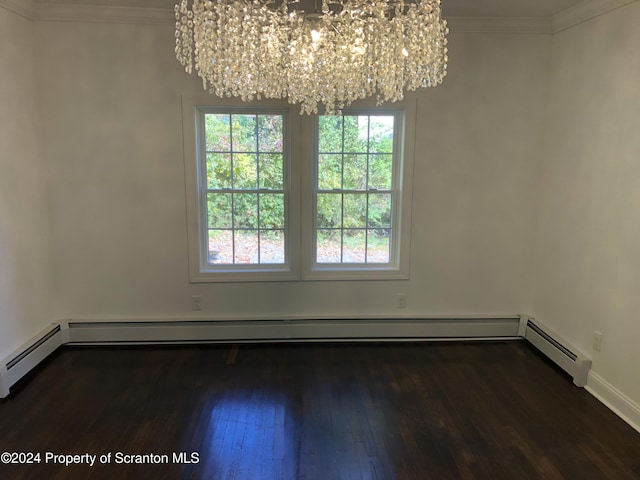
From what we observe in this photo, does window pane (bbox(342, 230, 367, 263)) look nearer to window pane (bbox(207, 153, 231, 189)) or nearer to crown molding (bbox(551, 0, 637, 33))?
window pane (bbox(207, 153, 231, 189))

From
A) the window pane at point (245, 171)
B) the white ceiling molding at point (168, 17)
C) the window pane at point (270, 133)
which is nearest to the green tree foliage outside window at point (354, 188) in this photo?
the window pane at point (270, 133)

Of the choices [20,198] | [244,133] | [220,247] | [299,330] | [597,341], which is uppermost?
[244,133]

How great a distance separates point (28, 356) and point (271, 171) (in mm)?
2250

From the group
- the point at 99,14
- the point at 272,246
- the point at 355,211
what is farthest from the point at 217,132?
the point at 355,211

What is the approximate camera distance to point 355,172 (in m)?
3.64

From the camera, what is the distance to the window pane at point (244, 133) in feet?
11.5

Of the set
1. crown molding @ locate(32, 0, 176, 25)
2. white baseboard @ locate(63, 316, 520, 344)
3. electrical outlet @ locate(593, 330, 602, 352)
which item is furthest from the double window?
electrical outlet @ locate(593, 330, 602, 352)

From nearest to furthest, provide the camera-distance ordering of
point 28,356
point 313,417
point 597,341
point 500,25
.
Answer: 1. point 313,417
2. point 597,341
3. point 28,356
4. point 500,25

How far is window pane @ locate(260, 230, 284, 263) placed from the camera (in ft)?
12.1

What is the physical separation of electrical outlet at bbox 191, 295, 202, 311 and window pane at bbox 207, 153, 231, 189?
936 millimetres

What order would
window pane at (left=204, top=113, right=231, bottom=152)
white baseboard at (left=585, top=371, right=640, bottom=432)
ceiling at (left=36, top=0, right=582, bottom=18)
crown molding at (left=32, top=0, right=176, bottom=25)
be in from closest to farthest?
white baseboard at (left=585, top=371, right=640, bottom=432) < ceiling at (left=36, top=0, right=582, bottom=18) < crown molding at (left=32, top=0, right=176, bottom=25) < window pane at (left=204, top=113, right=231, bottom=152)

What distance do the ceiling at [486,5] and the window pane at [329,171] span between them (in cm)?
136

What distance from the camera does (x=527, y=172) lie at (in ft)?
11.7

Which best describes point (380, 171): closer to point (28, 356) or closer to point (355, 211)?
point (355, 211)
